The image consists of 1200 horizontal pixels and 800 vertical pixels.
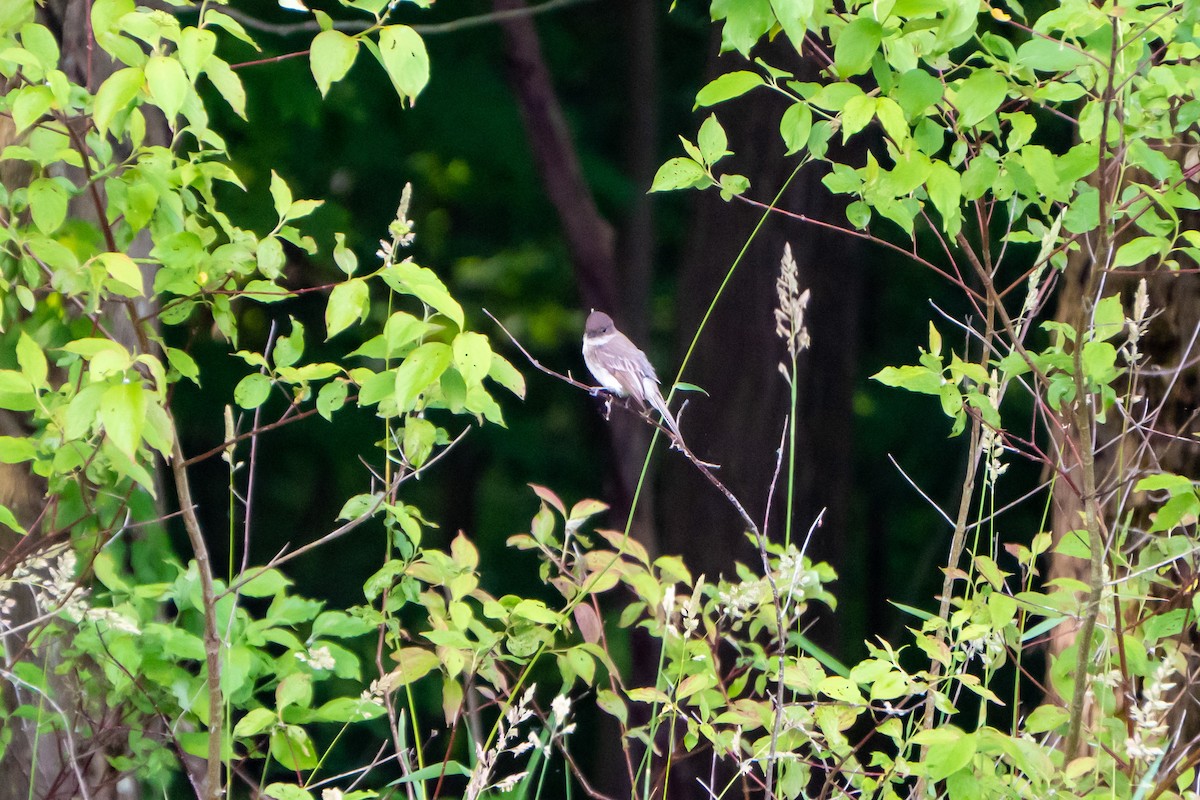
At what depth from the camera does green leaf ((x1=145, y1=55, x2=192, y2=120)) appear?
1615mm

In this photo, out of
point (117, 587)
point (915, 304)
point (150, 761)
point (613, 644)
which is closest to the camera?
point (117, 587)

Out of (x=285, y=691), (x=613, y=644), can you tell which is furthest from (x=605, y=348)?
(x=285, y=691)

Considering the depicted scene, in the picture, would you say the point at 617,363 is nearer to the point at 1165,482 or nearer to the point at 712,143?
the point at 712,143

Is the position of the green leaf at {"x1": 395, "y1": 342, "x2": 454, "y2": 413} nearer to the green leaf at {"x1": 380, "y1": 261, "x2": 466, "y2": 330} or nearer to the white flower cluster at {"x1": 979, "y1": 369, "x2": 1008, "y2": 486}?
the green leaf at {"x1": 380, "y1": 261, "x2": 466, "y2": 330}

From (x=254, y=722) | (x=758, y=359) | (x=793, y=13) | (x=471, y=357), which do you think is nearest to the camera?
(x=793, y=13)

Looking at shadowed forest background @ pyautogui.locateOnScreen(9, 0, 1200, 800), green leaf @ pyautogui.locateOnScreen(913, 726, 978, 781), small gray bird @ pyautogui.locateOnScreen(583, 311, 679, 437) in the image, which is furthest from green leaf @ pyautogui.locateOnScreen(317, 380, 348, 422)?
small gray bird @ pyautogui.locateOnScreen(583, 311, 679, 437)

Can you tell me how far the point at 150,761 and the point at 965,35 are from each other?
2.16 metres

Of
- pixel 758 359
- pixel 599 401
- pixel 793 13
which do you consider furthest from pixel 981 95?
pixel 599 401

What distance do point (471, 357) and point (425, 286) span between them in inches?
4.6

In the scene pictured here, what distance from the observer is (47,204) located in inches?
80.4

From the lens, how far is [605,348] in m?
5.01

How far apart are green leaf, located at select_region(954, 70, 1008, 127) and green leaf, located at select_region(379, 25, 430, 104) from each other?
0.78m

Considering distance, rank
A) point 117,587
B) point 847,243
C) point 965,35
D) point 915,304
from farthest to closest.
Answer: point 915,304 → point 847,243 → point 117,587 → point 965,35

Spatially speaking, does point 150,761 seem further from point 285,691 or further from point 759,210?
point 759,210
